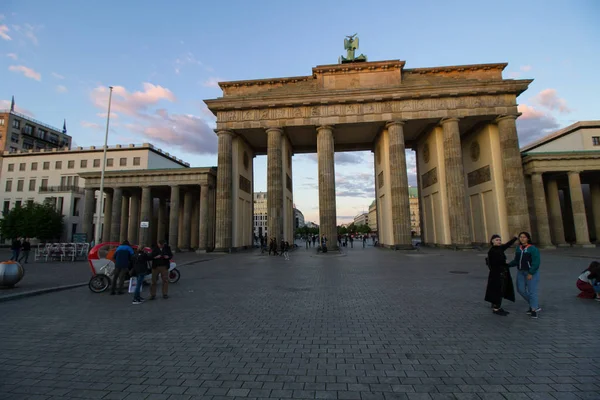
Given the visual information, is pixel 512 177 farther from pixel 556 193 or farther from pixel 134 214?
pixel 134 214

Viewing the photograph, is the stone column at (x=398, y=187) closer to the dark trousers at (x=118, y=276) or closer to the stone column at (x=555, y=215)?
the stone column at (x=555, y=215)

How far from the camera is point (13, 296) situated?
27.8ft

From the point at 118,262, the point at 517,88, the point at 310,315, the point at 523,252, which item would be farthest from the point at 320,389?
the point at 517,88

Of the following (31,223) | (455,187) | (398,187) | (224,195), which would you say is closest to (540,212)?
(455,187)

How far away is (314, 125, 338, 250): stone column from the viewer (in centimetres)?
2866

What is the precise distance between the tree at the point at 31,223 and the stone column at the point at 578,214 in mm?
67808

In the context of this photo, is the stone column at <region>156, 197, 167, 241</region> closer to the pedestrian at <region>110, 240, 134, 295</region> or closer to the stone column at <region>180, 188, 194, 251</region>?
the stone column at <region>180, 188, 194, 251</region>

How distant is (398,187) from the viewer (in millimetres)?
28688

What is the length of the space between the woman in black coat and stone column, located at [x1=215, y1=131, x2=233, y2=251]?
1038 inches

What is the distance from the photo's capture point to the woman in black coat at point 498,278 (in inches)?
251

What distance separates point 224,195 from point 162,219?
19.1m

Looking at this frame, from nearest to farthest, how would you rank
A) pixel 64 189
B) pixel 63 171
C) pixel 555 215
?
pixel 555 215, pixel 64 189, pixel 63 171

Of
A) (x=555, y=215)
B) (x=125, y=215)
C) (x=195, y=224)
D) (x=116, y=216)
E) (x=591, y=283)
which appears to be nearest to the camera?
(x=591, y=283)

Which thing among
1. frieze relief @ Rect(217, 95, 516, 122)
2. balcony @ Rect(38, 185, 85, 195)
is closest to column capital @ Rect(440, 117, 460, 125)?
frieze relief @ Rect(217, 95, 516, 122)
